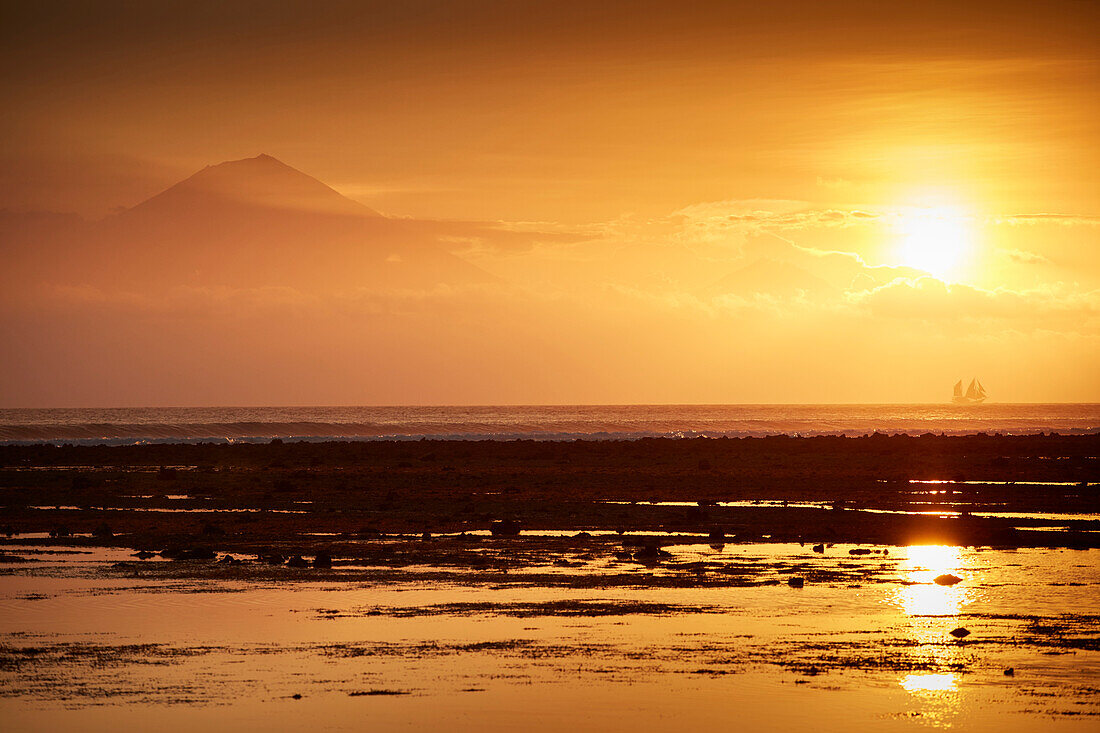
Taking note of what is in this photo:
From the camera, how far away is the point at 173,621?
23516 millimetres

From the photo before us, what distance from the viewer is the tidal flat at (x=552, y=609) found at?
17.1m

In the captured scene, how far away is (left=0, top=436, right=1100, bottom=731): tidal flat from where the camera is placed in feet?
56.2

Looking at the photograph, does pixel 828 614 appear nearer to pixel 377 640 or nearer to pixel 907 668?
pixel 907 668

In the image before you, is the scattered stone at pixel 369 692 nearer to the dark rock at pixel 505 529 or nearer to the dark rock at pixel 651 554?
the dark rock at pixel 651 554

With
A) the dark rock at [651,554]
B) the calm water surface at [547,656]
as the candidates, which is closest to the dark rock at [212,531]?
the calm water surface at [547,656]

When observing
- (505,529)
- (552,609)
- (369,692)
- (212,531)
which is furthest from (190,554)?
(369,692)

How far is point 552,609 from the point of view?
24.5 metres

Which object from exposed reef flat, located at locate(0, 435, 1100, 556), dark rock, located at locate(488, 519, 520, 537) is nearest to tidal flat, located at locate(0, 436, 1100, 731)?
dark rock, located at locate(488, 519, 520, 537)

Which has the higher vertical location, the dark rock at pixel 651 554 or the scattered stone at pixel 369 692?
the dark rock at pixel 651 554

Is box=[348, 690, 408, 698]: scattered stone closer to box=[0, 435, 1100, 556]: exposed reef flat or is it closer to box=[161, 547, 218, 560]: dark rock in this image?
box=[0, 435, 1100, 556]: exposed reef flat

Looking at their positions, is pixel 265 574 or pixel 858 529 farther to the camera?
pixel 858 529

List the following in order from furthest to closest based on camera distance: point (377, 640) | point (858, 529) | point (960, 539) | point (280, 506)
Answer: point (280, 506) → point (858, 529) → point (960, 539) → point (377, 640)

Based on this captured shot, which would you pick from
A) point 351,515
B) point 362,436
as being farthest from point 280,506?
point 362,436

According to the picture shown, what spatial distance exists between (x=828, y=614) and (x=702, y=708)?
7.42m
